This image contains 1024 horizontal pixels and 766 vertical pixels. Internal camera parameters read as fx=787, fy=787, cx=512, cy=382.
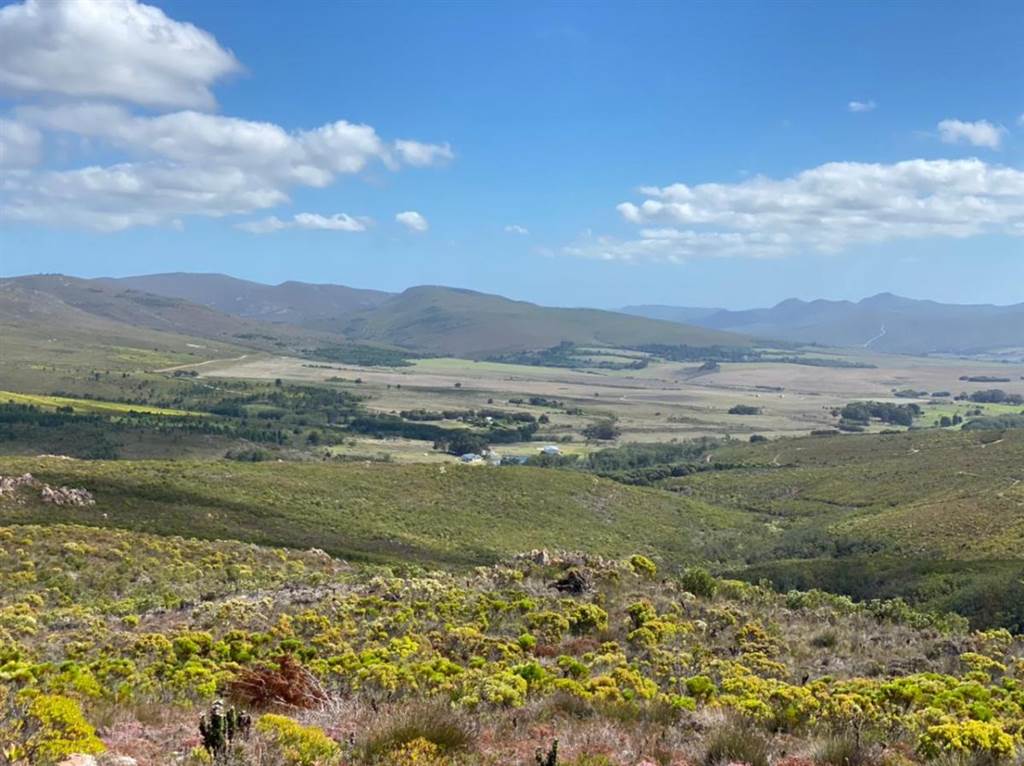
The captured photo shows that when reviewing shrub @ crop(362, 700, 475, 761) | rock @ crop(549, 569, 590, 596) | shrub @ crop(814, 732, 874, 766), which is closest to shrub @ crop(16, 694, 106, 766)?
shrub @ crop(362, 700, 475, 761)

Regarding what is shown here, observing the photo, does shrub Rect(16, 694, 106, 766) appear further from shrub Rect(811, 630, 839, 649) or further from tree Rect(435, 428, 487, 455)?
tree Rect(435, 428, 487, 455)

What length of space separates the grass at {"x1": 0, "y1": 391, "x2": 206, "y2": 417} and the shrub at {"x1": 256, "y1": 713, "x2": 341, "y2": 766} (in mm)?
139513

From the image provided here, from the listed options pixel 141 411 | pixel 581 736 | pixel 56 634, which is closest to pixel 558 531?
pixel 56 634

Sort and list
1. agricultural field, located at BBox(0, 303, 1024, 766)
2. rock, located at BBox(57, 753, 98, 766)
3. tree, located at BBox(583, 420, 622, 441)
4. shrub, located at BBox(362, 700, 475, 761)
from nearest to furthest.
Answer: rock, located at BBox(57, 753, 98, 766), shrub, located at BBox(362, 700, 475, 761), agricultural field, located at BBox(0, 303, 1024, 766), tree, located at BBox(583, 420, 622, 441)

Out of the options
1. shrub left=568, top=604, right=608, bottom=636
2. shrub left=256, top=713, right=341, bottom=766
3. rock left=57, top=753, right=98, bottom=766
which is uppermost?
rock left=57, top=753, right=98, bottom=766

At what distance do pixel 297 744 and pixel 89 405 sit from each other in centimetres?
15266

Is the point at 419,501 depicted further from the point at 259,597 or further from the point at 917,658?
the point at 917,658

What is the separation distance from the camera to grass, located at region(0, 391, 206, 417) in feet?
444

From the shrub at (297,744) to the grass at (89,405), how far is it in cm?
13951

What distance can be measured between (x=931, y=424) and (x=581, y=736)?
646 ft

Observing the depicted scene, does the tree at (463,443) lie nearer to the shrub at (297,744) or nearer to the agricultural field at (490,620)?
the agricultural field at (490,620)

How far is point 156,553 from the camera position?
111 ft

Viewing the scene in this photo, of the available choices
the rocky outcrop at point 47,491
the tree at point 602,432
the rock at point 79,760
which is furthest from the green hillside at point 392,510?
the tree at point 602,432

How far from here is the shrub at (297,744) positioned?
8016mm
